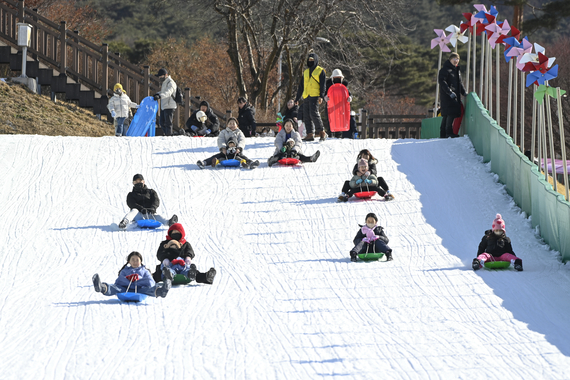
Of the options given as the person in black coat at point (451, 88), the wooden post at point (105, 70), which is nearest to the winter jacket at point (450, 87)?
the person in black coat at point (451, 88)

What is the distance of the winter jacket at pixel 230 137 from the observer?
48.0 ft

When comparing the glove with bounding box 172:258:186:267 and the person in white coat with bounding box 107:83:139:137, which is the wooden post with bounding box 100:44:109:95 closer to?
the person in white coat with bounding box 107:83:139:137

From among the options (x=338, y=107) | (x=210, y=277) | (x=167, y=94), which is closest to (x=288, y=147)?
(x=338, y=107)

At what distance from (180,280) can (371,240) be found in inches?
97.0

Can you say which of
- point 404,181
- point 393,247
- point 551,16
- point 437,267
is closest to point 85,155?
point 404,181

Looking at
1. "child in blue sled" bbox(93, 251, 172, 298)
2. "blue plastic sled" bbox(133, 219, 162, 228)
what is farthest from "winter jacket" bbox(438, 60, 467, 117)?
"child in blue sled" bbox(93, 251, 172, 298)

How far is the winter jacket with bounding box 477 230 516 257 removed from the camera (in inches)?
363

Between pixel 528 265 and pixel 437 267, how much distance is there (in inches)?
43.1

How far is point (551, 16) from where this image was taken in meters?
32.7

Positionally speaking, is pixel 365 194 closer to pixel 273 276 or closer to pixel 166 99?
pixel 273 276

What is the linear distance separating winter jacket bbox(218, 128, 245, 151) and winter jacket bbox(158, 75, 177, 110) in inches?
116

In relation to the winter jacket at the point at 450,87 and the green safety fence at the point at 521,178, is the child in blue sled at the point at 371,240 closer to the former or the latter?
the green safety fence at the point at 521,178

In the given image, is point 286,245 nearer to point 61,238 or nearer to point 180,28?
point 61,238

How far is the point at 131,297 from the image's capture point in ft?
25.5
